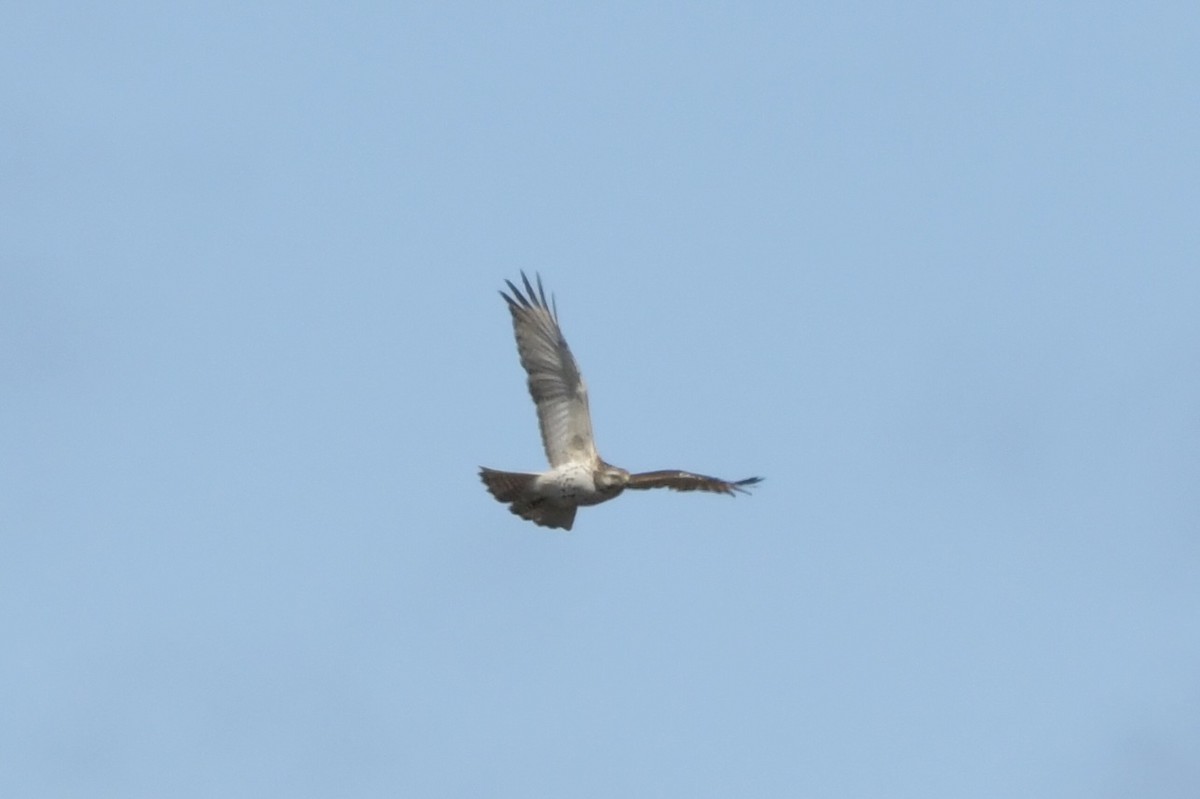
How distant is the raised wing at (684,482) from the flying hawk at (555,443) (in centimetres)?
14

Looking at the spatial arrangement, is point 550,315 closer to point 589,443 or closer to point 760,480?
point 589,443

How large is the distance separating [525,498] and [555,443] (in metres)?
0.74

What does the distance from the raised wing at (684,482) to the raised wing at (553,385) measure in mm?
1063

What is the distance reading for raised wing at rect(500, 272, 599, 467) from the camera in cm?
3878

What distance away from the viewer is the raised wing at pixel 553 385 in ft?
127

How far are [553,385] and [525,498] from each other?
1.36 m

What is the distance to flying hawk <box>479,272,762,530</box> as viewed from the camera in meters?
38.4

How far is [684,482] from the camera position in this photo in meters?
37.2

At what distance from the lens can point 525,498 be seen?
127ft

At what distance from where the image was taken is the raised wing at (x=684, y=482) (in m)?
36.5

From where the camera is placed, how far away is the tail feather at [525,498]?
126ft

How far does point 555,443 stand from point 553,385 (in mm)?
671

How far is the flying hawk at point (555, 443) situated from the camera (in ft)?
126

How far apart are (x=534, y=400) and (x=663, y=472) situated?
2.41 metres
